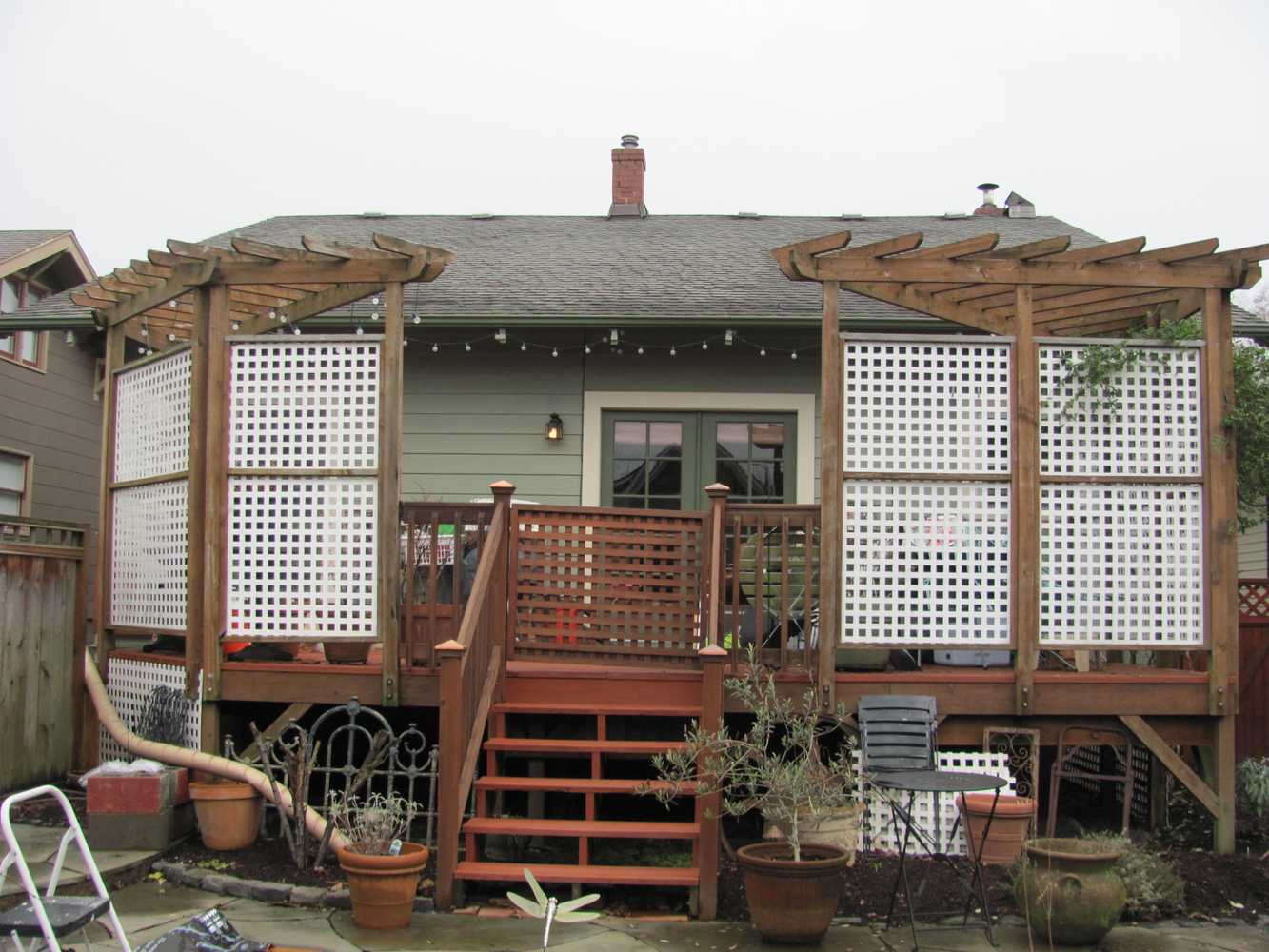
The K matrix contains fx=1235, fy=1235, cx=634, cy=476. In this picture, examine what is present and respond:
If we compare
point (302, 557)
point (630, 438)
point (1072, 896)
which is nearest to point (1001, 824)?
point (1072, 896)

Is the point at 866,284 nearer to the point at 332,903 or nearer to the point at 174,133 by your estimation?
the point at 332,903

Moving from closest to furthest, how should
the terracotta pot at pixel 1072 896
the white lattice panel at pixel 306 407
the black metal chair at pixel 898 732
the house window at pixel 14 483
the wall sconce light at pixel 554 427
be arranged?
the terracotta pot at pixel 1072 896, the black metal chair at pixel 898 732, the white lattice panel at pixel 306 407, the wall sconce light at pixel 554 427, the house window at pixel 14 483

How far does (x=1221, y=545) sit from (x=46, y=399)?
11.2 meters

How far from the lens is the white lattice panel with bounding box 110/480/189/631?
284 inches

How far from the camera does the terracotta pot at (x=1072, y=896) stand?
5.16m

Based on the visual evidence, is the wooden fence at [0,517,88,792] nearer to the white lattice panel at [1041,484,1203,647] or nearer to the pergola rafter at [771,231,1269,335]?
the pergola rafter at [771,231,1269,335]

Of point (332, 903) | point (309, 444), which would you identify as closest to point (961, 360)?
point (309, 444)

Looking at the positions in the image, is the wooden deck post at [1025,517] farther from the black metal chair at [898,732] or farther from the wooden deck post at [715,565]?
the wooden deck post at [715,565]

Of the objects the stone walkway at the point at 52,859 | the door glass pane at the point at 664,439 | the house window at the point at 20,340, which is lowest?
the stone walkway at the point at 52,859

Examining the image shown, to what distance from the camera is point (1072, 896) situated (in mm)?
5160

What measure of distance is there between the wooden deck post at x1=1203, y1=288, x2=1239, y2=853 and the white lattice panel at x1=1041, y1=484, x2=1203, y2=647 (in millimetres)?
80

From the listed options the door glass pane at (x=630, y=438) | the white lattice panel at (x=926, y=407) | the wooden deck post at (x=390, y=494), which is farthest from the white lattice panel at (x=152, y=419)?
the white lattice panel at (x=926, y=407)

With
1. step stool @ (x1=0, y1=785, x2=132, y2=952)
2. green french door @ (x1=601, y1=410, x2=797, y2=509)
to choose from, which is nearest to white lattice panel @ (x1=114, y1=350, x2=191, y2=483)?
green french door @ (x1=601, y1=410, x2=797, y2=509)

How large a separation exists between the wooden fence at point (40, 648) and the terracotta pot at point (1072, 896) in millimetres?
6019
